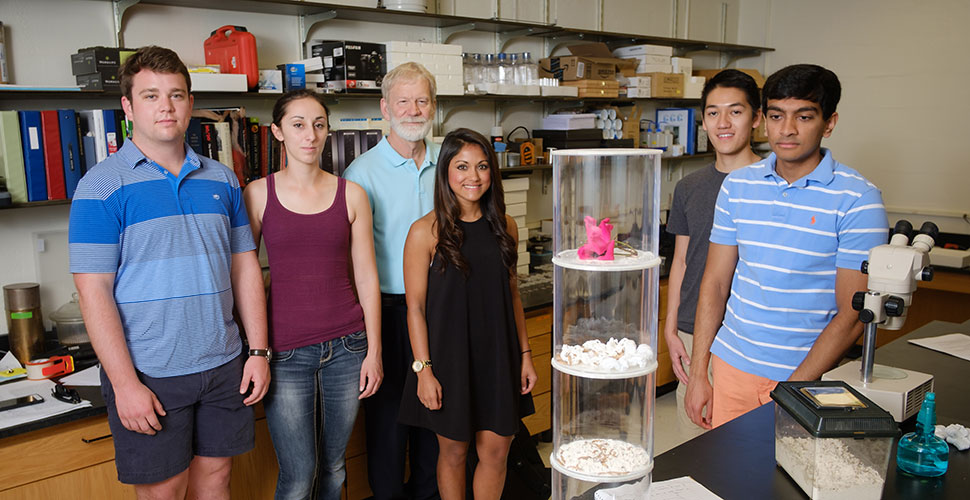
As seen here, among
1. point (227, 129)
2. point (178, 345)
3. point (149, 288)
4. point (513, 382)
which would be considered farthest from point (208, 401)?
point (227, 129)

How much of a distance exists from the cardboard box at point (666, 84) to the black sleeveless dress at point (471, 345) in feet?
8.20

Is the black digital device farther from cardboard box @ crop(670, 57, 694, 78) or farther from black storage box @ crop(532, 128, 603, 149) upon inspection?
cardboard box @ crop(670, 57, 694, 78)

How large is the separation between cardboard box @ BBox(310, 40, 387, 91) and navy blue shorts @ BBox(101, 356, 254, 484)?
1421mm

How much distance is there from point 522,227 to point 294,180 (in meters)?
1.90

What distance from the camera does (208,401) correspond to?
190cm

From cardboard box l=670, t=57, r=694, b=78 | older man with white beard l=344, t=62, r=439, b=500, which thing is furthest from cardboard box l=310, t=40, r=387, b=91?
cardboard box l=670, t=57, r=694, b=78

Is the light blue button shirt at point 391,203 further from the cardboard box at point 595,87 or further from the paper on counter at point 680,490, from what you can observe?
the cardboard box at point 595,87

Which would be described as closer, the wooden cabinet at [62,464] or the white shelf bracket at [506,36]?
the wooden cabinet at [62,464]

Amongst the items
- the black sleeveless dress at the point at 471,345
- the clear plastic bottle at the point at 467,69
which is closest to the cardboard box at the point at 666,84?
the clear plastic bottle at the point at 467,69

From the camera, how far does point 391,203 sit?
2.41 metres

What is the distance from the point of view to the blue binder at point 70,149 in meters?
2.32

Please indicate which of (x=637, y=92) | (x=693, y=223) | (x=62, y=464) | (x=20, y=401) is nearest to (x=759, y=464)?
(x=693, y=223)

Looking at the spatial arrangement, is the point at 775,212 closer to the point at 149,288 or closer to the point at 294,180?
the point at 294,180

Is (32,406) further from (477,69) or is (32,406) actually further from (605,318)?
(477,69)
